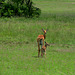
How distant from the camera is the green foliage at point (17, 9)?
88.8 feet

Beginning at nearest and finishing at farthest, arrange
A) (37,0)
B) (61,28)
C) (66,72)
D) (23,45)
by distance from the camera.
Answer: (66,72) < (23,45) < (61,28) < (37,0)

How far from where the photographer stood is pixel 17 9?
90.5 ft

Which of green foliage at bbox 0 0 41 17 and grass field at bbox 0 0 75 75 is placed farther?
green foliage at bbox 0 0 41 17

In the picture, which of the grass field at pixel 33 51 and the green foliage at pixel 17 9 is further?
the green foliage at pixel 17 9

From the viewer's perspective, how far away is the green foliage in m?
27.1

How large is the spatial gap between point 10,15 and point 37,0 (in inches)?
1450

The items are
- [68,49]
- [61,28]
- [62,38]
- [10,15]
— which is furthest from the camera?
[10,15]

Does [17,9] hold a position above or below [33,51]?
above

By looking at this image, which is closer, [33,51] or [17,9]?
[33,51]

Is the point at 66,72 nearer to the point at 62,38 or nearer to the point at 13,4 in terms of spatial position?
the point at 62,38

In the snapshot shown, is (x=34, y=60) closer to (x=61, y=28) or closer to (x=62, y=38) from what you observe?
(x=62, y=38)

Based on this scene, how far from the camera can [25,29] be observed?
759 inches

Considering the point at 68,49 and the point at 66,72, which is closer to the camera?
the point at 66,72

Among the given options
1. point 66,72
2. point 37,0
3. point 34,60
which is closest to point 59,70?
point 66,72
